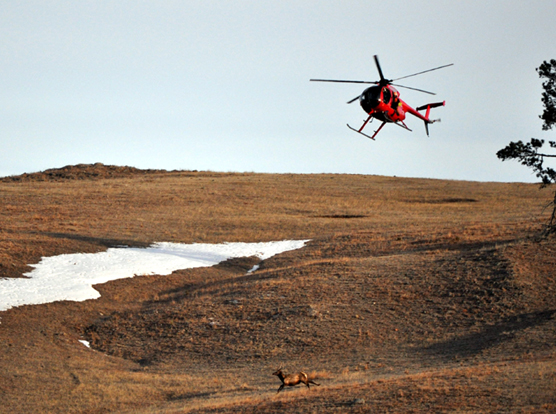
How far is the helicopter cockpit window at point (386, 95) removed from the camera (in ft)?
88.3

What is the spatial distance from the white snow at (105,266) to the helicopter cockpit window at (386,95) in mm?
12580

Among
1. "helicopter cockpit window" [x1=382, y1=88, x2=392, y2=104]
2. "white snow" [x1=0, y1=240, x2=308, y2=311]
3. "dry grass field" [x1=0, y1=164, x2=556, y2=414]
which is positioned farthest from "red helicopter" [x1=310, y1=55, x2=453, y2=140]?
"white snow" [x1=0, y1=240, x2=308, y2=311]

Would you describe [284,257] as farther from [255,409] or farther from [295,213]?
[255,409]

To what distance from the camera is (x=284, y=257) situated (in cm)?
3391

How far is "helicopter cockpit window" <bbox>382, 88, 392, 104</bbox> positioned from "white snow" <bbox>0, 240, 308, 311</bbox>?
12.6m

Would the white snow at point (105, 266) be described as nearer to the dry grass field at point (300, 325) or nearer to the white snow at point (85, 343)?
the dry grass field at point (300, 325)

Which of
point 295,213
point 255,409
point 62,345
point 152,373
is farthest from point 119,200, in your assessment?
point 255,409

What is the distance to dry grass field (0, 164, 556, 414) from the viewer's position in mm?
13445

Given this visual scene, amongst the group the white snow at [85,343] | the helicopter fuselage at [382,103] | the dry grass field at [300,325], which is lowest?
the white snow at [85,343]

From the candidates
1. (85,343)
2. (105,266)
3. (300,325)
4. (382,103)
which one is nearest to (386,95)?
(382,103)

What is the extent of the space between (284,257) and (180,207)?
58.9 feet

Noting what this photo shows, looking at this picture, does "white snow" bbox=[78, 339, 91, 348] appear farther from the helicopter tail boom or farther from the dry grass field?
the helicopter tail boom

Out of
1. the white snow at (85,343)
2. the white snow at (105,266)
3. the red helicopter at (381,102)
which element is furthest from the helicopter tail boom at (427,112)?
the white snow at (85,343)

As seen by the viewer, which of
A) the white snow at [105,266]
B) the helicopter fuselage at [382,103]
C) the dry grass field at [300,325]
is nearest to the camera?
the dry grass field at [300,325]
